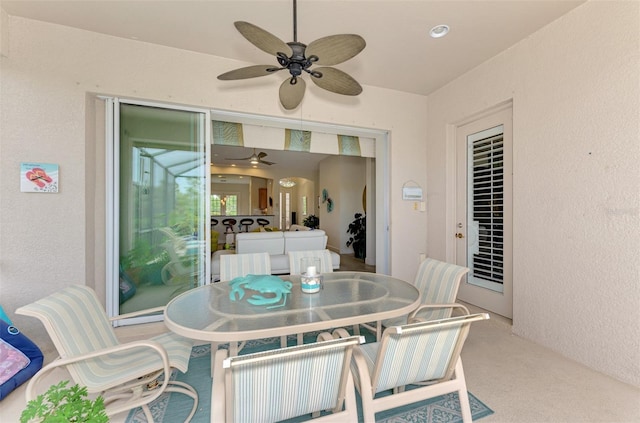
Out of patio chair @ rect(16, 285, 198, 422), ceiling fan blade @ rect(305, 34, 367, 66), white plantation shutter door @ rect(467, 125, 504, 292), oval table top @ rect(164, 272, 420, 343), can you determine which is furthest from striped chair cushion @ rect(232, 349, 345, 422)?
white plantation shutter door @ rect(467, 125, 504, 292)

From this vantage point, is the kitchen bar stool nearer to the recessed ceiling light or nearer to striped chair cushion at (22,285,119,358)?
striped chair cushion at (22,285,119,358)

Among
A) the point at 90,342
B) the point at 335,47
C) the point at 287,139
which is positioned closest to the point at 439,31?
the point at 335,47

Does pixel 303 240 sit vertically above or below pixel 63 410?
above

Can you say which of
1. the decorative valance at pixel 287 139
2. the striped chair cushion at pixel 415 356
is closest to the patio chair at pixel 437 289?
the striped chair cushion at pixel 415 356

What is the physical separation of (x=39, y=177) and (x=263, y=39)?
8.21ft

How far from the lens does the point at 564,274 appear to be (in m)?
2.47

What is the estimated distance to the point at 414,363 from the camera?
4.58 ft

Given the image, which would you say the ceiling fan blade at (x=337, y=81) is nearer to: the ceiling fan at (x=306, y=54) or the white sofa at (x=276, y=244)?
the ceiling fan at (x=306, y=54)

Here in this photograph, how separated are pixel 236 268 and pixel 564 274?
2.94m

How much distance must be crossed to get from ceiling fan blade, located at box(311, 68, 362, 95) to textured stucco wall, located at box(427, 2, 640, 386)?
193cm

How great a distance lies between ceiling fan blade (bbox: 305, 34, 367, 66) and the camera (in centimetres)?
163

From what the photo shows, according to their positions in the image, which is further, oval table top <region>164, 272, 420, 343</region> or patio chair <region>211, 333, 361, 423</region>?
oval table top <region>164, 272, 420, 343</region>

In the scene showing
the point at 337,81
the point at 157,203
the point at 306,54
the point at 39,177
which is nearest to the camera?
the point at 306,54

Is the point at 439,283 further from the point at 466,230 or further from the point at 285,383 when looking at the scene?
the point at 466,230
